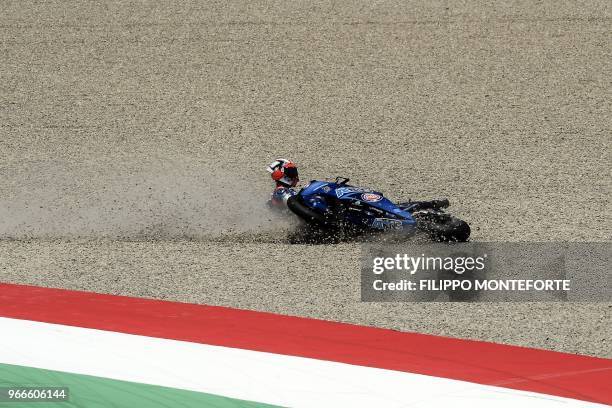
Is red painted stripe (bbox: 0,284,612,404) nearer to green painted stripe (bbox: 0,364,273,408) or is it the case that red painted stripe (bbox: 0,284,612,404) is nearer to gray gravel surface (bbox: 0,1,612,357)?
green painted stripe (bbox: 0,364,273,408)

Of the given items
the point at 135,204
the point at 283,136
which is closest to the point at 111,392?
the point at 135,204

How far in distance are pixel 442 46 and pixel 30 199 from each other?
10.4m

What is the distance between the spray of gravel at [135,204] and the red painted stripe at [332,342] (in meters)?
3.82

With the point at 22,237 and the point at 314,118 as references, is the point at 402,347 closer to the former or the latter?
the point at 22,237

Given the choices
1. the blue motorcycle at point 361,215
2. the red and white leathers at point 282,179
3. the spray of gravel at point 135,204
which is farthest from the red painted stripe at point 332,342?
the spray of gravel at point 135,204

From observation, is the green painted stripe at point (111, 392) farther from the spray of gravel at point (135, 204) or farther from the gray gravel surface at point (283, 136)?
the spray of gravel at point (135, 204)

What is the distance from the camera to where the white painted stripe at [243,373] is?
5.68 meters

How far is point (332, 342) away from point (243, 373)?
1143 mm

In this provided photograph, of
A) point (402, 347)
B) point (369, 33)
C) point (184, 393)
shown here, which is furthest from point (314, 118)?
point (184, 393)

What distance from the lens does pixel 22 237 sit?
37.9 ft

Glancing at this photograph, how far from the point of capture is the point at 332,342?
22.7 feet

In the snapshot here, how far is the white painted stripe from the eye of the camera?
5680mm

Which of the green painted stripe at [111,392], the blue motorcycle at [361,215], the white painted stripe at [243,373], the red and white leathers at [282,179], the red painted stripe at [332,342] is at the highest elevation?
the red and white leathers at [282,179]

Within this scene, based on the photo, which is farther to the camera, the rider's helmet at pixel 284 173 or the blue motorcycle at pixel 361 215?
the rider's helmet at pixel 284 173
